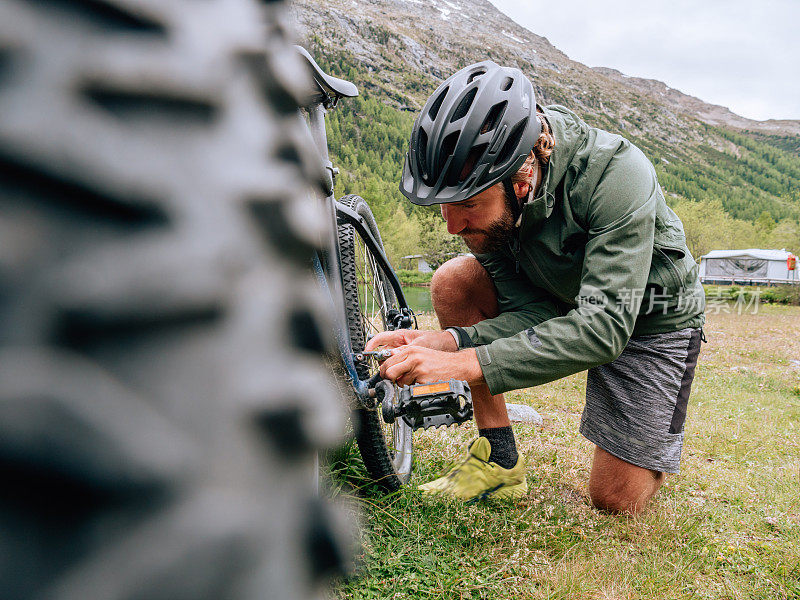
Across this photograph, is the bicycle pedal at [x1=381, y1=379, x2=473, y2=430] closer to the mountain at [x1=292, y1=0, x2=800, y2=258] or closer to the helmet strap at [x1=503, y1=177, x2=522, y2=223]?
the helmet strap at [x1=503, y1=177, x2=522, y2=223]

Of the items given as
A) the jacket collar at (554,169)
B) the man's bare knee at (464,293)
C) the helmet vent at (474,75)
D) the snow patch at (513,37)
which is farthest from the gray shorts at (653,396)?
the snow patch at (513,37)

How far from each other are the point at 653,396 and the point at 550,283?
74 centimetres

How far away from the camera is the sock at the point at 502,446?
2.51 meters

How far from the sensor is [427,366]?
178 cm

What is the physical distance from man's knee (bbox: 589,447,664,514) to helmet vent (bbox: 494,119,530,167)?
1528 mm

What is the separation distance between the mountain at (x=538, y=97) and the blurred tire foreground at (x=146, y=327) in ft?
236

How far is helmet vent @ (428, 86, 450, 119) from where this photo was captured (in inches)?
90.0

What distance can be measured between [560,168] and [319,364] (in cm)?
200

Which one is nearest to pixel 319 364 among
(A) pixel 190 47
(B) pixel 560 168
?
(A) pixel 190 47

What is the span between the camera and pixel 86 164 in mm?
148

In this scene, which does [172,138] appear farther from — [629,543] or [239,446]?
[629,543]

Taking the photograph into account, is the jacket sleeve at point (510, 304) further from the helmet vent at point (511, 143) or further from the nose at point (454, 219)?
the helmet vent at point (511, 143)

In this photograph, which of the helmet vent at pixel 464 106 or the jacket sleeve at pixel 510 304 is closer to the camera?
the helmet vent at pixel 464 106

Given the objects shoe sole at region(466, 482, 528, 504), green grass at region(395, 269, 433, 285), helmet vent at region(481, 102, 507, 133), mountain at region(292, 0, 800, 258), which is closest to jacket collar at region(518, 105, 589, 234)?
helmet vent at region(481, 102, 507, 133)
